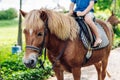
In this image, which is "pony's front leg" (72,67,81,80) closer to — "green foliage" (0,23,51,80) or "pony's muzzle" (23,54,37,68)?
"pony's muzzle" (23,54,37,68)

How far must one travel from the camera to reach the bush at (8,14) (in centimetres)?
1571

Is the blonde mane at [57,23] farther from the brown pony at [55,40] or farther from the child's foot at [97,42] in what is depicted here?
the child's foot at [97,42]

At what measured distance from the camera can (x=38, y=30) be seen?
520 centimetres

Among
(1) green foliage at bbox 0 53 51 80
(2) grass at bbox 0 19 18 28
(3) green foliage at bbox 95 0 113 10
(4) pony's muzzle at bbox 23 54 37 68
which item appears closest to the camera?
(4) pony's muzzle at bbox 23 54 37 68

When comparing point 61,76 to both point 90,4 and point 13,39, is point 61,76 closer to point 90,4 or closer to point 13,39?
point 90,4

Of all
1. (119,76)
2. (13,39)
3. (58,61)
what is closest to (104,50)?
(58,61)

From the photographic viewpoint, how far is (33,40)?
516 cm

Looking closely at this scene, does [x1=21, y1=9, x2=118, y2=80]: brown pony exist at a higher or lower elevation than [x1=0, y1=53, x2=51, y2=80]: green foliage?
higher

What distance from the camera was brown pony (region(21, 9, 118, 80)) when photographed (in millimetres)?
5152

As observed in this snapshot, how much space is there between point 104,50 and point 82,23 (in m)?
0.89

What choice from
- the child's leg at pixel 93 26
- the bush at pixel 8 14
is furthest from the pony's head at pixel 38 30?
the bush at pixel 8 14

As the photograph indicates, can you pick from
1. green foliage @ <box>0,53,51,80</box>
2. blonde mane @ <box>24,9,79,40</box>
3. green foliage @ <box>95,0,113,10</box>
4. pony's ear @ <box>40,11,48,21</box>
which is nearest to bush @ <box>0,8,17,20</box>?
green foliage @ <box>95,0,113,10</box>

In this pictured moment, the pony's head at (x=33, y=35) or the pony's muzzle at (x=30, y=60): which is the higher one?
the pony's head at (x=33, y=35)

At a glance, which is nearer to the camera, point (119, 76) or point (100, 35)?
point (100, 35)
